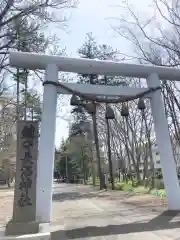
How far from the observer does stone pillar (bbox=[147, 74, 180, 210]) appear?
417 inches

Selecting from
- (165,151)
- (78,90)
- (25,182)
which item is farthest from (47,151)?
(165,151)

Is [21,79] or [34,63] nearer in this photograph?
[34,63]

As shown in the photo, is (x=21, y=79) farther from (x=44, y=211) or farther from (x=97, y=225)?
(x=97, y=225)

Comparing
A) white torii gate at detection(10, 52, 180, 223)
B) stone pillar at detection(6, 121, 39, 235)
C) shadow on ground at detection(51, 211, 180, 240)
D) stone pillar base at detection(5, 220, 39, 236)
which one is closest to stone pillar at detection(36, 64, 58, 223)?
white torii gate at detection(10, 52, 180, 223)

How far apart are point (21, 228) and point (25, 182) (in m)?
1.26

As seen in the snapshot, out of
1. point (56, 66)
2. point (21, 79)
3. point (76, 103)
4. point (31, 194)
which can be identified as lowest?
point (31, 194)

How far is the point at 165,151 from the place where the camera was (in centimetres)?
1088

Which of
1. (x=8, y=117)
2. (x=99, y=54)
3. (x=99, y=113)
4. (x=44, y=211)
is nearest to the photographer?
(x=44, y=211)

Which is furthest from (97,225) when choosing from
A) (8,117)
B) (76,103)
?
(8,117)

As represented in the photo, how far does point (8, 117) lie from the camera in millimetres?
19672

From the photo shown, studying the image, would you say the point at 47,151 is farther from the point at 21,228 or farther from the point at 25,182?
the point at 21,228

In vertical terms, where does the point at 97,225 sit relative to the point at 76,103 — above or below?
below

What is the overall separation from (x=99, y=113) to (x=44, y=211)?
791 inches

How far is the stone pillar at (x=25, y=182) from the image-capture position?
7.36 m
